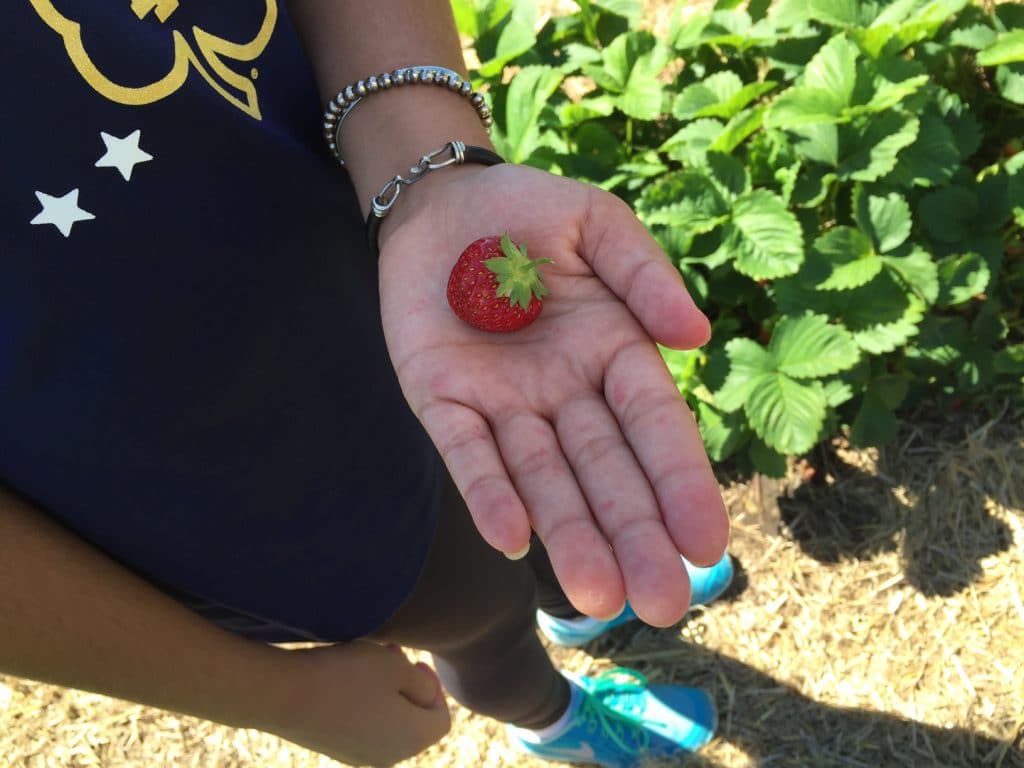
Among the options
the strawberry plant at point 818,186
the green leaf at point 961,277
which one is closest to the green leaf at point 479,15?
the strawberry plant at point 818,186

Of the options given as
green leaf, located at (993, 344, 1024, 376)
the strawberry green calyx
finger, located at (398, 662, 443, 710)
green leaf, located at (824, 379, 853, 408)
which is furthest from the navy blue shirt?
green leaf, located at (993, 344, 1024, 376)

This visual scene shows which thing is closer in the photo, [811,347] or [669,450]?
[669,450]

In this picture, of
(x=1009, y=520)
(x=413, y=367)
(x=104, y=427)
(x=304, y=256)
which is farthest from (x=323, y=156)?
(x=1009, y=520)

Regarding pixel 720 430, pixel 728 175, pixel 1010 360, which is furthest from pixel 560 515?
pixel 1010 360

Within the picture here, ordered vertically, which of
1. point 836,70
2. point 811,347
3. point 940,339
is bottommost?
point 940,339

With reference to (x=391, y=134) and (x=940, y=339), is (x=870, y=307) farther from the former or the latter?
(x=391, y=134)

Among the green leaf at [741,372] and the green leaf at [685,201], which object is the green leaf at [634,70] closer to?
the green leaf at [685,201]

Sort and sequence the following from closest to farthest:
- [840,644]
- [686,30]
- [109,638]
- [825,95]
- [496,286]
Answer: [109,638]
[496,286]
[825,95]
[840,644]
[686,30]
